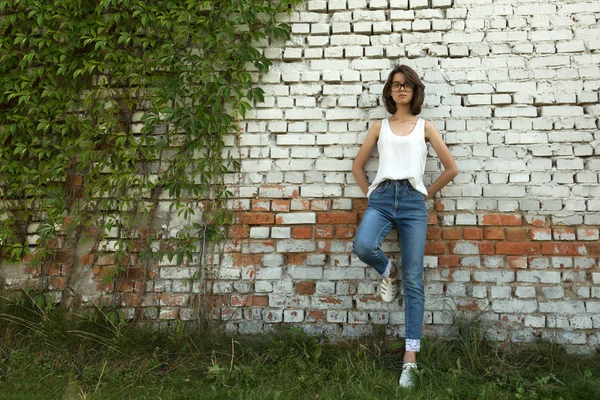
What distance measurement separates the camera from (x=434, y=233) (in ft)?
10.9

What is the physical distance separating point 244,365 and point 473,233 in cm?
184

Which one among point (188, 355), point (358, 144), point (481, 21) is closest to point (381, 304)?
point (358, 144)

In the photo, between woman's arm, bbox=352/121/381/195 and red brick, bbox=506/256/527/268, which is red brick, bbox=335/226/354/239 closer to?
woman's arm, bbox=352/121/381/195

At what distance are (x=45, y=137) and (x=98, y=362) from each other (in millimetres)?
1755

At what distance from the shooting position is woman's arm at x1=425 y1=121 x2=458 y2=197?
3143mm

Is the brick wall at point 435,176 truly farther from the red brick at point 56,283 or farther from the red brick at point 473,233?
the red brick at point 56,283

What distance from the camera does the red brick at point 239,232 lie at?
11.3 feet

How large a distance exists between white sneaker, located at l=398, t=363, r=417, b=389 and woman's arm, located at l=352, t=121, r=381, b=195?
118 centimetres

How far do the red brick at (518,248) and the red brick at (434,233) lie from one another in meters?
0.41

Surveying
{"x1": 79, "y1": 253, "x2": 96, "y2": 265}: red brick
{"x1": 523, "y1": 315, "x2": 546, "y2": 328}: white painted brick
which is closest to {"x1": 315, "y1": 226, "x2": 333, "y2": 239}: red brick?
{"x1": 523, "y1": 315, "x2": 546, "y2": 328}: white painted brick

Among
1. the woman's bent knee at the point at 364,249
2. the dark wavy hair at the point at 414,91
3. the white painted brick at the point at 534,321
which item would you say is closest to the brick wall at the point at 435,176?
the white painted brick at the point at 534,321

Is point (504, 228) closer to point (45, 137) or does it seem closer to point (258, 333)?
point (258, 333)

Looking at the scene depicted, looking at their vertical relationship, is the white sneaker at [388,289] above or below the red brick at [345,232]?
below

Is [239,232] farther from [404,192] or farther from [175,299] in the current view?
[404,192]
